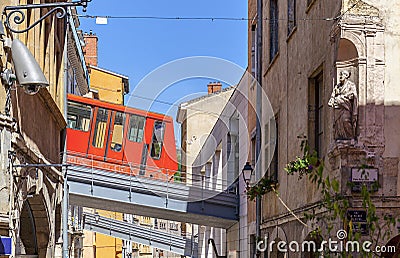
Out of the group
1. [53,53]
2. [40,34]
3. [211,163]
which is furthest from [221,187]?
[40,34]

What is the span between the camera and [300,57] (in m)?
15.8

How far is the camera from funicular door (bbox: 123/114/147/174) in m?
Result: 31.7

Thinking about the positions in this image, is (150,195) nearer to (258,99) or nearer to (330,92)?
(258,99)

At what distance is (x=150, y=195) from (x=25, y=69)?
15.9 m

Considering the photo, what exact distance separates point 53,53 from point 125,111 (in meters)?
13.6

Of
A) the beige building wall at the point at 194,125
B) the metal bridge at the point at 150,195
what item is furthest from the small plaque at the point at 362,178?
the beige building wall at the point at 194,125

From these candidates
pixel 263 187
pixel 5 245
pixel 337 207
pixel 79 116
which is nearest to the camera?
pixel 337 207

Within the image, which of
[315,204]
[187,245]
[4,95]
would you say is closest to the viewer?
[4,95]

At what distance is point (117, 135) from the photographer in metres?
31.7

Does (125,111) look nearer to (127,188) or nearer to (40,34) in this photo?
(127,188)

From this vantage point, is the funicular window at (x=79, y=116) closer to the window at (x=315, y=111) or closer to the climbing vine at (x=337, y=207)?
the window at (x=315, y=111)

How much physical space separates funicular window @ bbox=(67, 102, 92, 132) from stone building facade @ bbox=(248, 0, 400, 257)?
13786 mm

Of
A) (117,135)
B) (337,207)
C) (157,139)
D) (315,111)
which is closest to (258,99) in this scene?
(315,111)

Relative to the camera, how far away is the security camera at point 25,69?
30.9ft
